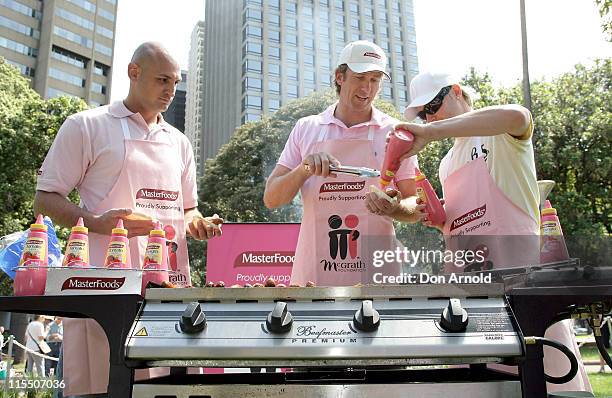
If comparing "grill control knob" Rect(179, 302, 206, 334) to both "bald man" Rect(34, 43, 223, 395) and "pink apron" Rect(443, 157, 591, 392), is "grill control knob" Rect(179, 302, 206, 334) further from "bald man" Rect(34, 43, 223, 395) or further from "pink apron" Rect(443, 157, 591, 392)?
"bald man" Rect(34, 43, 223, 395)

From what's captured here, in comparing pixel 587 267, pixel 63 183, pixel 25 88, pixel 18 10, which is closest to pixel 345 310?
pixel 587 267

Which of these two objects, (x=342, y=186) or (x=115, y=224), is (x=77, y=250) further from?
(x=342, y=186)

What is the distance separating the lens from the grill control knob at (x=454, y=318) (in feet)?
3.07

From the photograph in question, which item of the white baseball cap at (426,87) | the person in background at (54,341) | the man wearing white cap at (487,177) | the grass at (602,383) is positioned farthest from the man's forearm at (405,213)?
the person in background at (54,341)

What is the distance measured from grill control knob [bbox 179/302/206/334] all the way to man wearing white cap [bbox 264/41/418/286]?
104cm

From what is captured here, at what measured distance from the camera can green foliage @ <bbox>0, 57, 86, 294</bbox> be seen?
13609 millimetres

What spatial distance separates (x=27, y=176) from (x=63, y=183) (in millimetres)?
14110

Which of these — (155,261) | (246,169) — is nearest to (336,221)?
(155,261)

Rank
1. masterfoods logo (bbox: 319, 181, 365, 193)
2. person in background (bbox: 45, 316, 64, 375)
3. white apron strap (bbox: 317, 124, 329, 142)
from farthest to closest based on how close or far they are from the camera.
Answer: person in background (bbox: 45, 316, 64, 375)
white apron strap (bbox: 317, 124, 329, 142)
masterfoods logo (bbox: 319, 181, 365, 193)

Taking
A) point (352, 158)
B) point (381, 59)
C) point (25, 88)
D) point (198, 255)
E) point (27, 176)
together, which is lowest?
point (352, 158)

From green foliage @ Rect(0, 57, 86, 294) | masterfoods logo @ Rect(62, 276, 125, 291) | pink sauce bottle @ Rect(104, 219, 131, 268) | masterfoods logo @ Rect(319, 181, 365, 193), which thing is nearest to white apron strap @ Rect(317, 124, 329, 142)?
masterfoods logo @ Rect(319, 181, 365, 193)

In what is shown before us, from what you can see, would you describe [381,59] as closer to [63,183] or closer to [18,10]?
[63,183]

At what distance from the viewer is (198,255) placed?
16734 mm

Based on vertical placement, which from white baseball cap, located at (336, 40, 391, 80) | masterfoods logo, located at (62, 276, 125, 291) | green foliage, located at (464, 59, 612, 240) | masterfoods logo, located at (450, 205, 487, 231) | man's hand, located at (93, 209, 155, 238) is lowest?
masterfoods logo, located at (62, 276, 125, 291)
